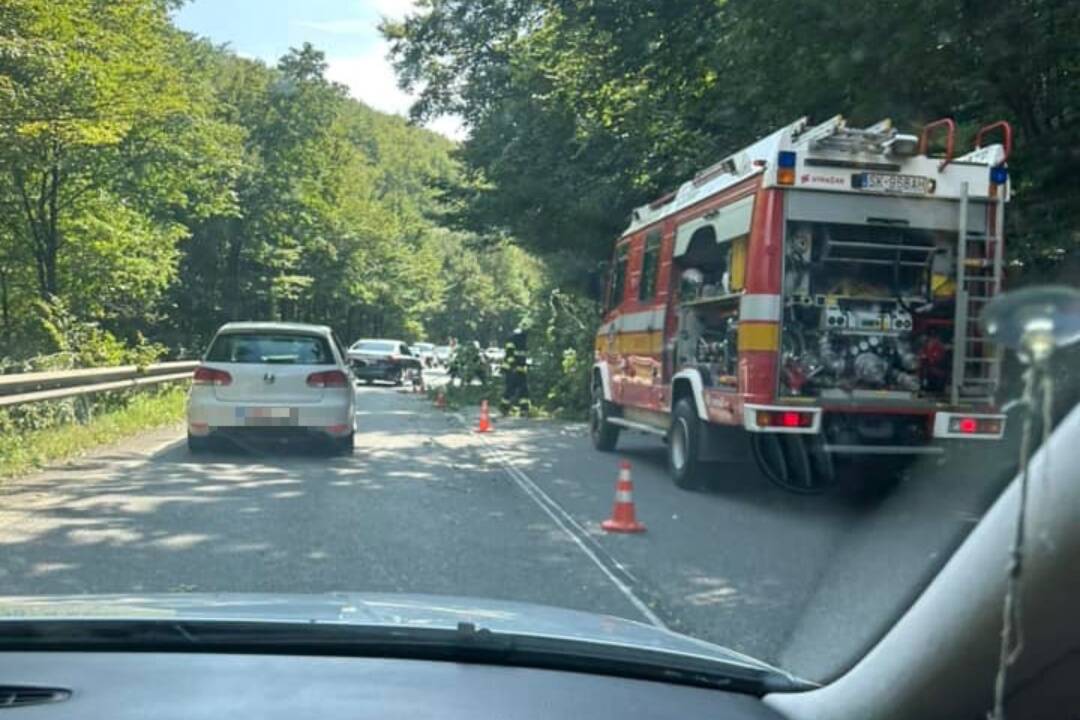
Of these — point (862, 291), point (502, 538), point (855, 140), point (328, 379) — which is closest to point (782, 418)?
point (862, 291)

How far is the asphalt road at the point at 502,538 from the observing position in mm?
6395

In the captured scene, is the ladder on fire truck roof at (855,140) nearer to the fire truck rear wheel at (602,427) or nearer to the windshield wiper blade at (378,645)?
the fire truck rear wheel at (602,427)

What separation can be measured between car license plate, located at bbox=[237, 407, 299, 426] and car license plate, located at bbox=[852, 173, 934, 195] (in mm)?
6648

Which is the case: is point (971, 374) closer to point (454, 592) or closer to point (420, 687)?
point (454, 592)

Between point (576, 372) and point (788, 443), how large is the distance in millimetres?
13608

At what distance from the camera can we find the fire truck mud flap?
10164 millimetres

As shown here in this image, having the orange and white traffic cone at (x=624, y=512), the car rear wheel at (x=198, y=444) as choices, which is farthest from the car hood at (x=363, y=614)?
the car rear wheel at (x=198, y=444)

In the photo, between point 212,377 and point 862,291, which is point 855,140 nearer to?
point 862,291

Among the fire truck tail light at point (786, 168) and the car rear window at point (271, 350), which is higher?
the fire truck tail light at point (786, 168)

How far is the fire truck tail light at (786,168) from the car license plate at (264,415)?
6135 millimetres

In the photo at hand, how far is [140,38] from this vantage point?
24922mm

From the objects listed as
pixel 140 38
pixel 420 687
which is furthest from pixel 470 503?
pixel 140 38

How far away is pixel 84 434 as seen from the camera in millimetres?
14203

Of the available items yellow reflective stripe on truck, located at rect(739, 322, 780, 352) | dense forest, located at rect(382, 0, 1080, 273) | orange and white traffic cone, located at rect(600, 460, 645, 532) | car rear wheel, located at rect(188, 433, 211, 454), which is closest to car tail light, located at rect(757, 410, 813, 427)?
yellow reflective stripe on truck, located at rect(739, 322, 780, 352)
